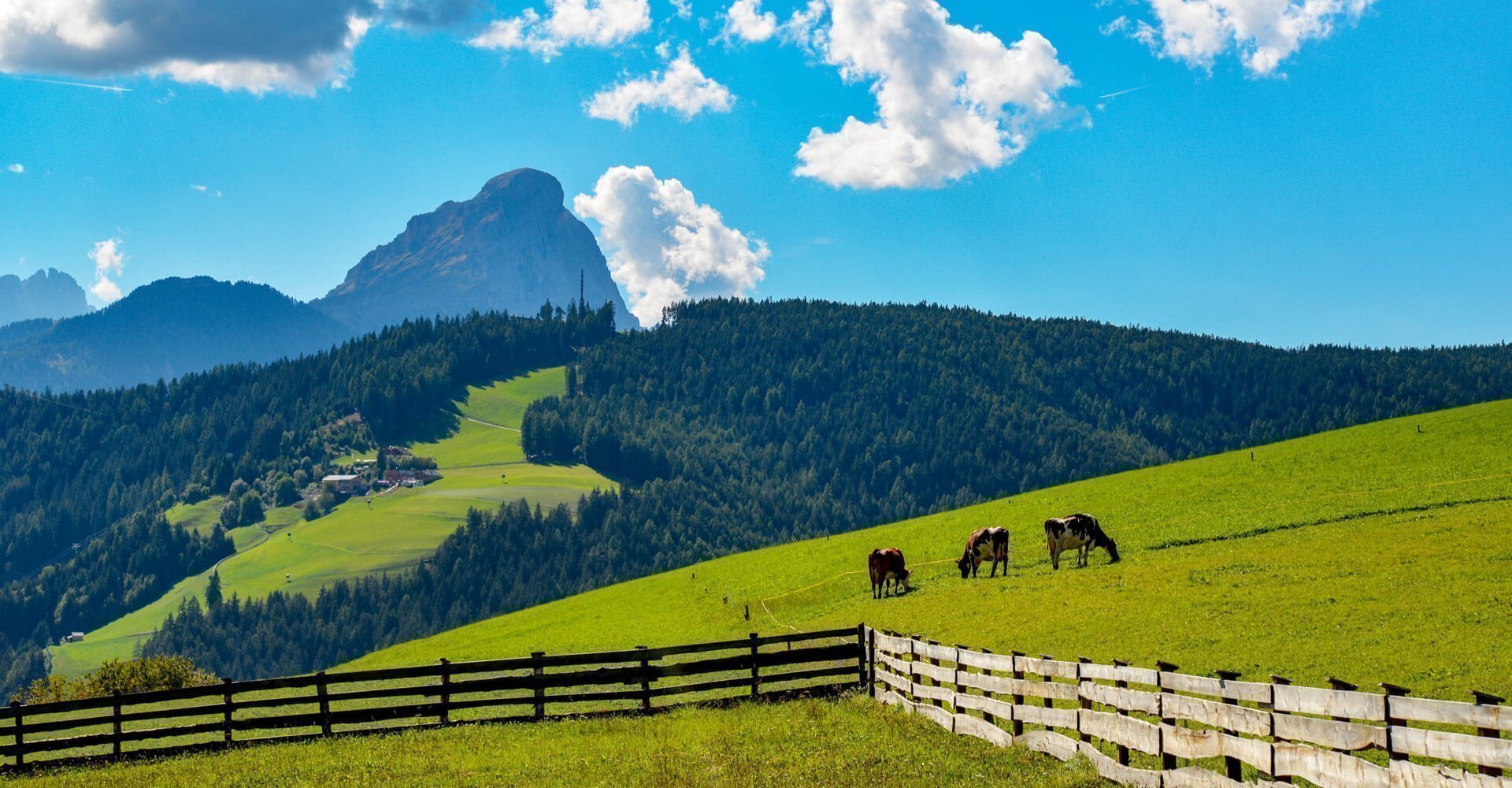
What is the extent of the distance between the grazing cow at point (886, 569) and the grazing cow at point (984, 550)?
9.04ft

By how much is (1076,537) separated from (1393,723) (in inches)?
1484

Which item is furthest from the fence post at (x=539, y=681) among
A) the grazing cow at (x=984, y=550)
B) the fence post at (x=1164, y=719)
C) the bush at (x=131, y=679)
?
the bush at (x=131, y=679)

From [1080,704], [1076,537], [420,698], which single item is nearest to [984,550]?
[1076,537]

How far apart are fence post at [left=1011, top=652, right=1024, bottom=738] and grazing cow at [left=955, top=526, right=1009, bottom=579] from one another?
31.2 metres

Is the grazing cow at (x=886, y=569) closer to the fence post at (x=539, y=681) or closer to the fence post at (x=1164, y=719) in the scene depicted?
the fence post at (x=539, y=681)

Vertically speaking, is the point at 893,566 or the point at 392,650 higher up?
the point at 893,566

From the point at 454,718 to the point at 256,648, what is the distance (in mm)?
194270

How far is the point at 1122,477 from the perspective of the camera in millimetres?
75125

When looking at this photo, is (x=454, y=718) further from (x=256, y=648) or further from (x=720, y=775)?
(x=256, y=648)

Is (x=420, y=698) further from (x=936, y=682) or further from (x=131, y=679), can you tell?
(x=131, y=679)

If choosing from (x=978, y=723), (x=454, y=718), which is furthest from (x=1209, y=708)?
(x=454, y=718)

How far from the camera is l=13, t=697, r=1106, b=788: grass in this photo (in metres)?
17.1

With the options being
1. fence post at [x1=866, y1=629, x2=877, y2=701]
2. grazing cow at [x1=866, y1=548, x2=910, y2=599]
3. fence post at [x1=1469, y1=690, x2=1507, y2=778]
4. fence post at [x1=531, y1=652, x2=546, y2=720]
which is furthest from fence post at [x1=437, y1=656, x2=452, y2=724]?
grazing cow at [x1=866, y1=548, x2=910, y2=599]

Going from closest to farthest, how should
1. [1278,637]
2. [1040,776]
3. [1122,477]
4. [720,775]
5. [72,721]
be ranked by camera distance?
[1040,776] → [720,775] → [72,721] → [1278,637] → [1122,477]
